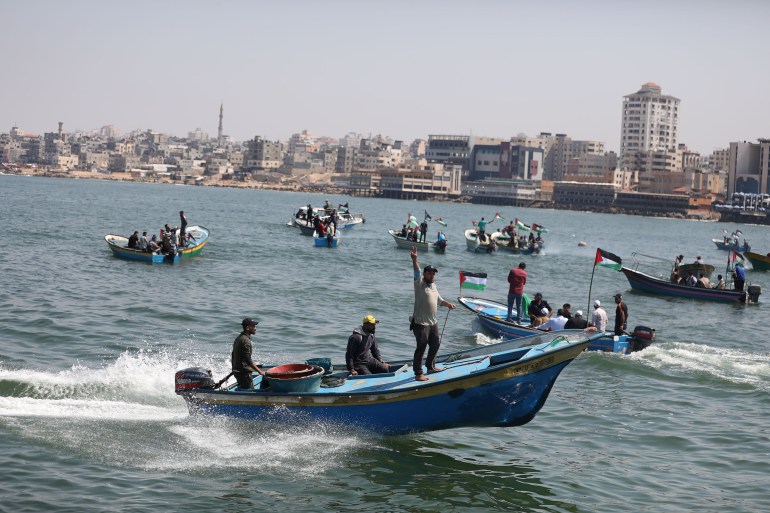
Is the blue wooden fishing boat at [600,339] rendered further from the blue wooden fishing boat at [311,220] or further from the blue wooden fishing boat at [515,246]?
the blue wooden fishing boat at [311,220]

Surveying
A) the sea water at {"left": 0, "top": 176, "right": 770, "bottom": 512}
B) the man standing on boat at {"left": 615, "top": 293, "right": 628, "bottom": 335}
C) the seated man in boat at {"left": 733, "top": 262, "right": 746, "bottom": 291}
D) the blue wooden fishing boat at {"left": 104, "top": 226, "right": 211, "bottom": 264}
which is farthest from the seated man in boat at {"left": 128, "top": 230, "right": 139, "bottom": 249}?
the seated man in boat at {"left": 733, "top": 262, "right": 746, "bottom": 291}

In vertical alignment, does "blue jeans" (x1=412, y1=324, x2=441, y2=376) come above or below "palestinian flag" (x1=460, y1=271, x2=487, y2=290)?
below

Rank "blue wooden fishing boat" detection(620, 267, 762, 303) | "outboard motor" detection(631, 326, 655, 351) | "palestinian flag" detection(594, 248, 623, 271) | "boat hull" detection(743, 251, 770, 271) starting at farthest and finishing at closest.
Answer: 1. "boat hull" detection(743, 251, 770, 271)
2. "blue wooden fishing boat" detection(620, 267, 762, 303)
3. "palestinian flag" detection(594, 248, 623, 271)
4. "outboard motor" detection(631, 326, 655, 351)

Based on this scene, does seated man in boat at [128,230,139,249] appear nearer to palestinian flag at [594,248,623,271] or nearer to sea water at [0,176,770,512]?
sea water at [0,176,770,512]

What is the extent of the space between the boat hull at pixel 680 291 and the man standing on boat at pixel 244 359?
27264mm

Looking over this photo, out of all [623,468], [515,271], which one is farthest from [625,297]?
[623,468]

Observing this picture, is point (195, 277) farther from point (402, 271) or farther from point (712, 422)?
point (712, 422)

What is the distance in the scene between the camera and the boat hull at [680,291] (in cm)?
3828

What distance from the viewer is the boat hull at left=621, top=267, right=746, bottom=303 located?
3828 cm

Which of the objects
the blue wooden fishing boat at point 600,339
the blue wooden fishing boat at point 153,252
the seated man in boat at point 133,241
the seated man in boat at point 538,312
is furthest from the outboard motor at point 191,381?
the seated man in boat at point 133,241

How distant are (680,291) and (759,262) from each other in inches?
932

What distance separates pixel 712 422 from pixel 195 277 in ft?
77.4

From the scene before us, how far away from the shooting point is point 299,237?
67938 millimetres

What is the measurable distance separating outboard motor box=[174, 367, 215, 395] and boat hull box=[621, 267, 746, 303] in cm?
2758
